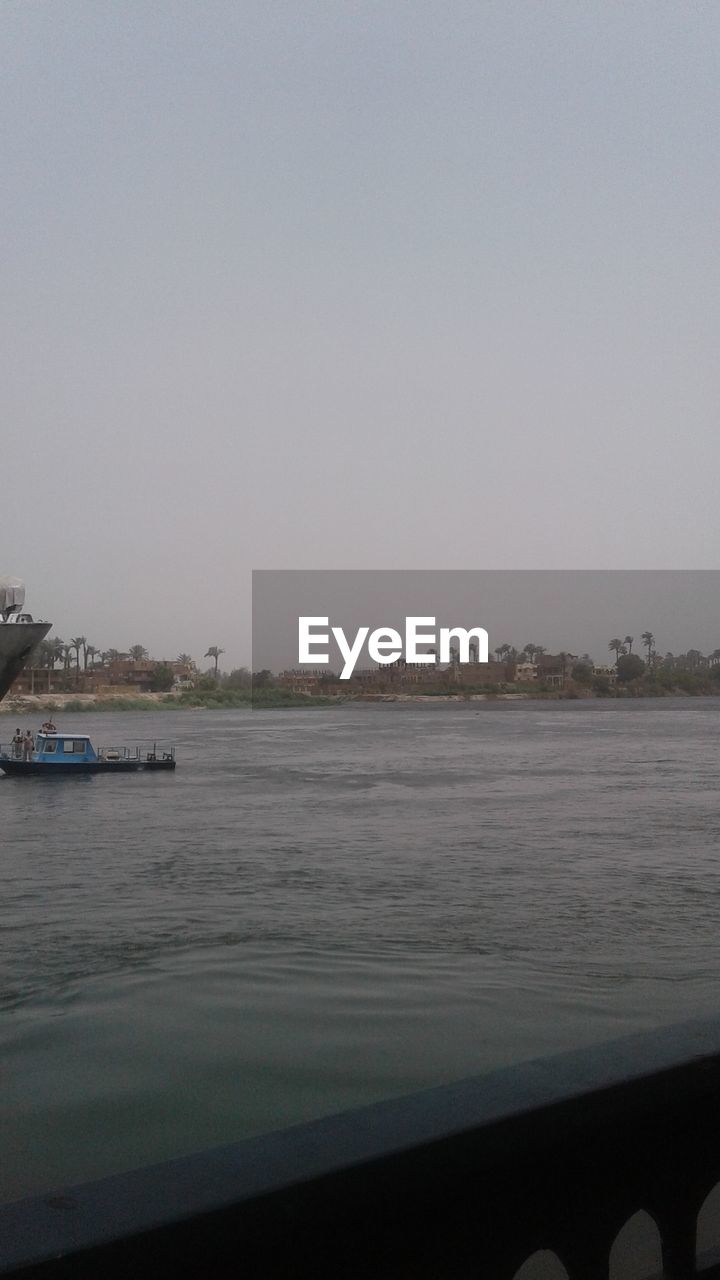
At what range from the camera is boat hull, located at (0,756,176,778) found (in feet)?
132

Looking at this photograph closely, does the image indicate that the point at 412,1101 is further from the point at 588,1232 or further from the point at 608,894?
the point at 608,894

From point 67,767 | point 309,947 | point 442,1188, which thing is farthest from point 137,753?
point 442,1188

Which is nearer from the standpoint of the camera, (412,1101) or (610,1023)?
(412,1101)

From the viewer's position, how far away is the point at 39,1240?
37.3 inches

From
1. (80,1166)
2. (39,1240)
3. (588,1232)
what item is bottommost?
(80,1166)

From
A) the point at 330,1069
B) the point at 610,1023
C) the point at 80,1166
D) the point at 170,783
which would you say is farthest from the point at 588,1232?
the point at 170,783

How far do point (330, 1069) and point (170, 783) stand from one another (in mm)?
29186

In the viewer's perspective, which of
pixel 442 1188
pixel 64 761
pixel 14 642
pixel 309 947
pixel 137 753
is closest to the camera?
pixel 442 1188

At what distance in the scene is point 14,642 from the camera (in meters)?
6.25

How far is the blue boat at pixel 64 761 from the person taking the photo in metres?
40.3

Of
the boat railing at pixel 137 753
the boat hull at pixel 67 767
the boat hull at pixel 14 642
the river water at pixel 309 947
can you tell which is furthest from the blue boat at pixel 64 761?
the boat hull at pixel 14 642

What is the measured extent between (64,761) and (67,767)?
0.78 ft

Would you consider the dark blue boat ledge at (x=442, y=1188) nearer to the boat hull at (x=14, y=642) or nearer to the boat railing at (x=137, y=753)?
the boat hull at (x=14, y=642)

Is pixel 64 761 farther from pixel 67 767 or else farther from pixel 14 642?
pixel 14 642
